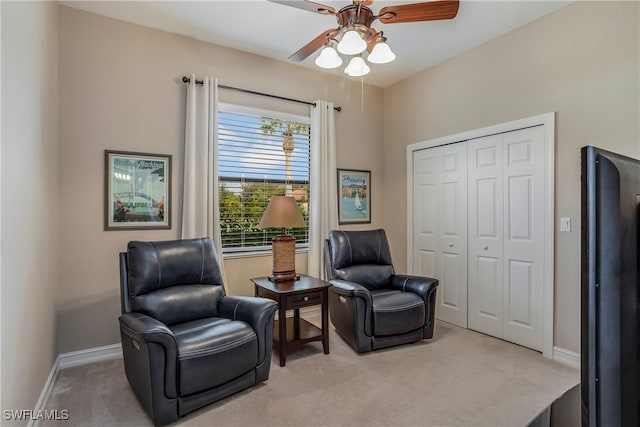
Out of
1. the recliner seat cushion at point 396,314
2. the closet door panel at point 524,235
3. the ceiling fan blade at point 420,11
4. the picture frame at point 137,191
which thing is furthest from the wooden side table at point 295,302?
the ceiling fan blade at point 420,11

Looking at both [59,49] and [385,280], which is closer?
[59,49]

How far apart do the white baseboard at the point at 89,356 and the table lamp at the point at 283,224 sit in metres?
1.43

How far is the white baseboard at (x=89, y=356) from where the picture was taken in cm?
275

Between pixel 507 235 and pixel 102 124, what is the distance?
145 inches

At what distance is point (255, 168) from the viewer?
3.79m

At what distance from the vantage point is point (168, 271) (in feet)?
8.44

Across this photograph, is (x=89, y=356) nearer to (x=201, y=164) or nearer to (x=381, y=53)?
(x=201, y=164)

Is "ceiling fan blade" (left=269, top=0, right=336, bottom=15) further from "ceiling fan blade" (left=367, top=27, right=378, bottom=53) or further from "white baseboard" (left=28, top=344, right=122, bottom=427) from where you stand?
"white baseboard" (left=28, top=344, right=122, bottom=427)

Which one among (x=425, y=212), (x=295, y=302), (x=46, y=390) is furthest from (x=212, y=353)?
(x=425, y=212)

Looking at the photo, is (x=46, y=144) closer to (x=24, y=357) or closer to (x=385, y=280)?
(x=24, y=357)

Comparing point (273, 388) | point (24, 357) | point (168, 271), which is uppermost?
point (168, 271)

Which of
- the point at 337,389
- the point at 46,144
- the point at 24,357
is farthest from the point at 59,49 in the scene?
the point at 337,389

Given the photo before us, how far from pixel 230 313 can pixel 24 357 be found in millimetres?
1162

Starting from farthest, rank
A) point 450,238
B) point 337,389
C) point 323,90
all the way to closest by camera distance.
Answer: point 323,90 → point 450,238 → point 337,389
